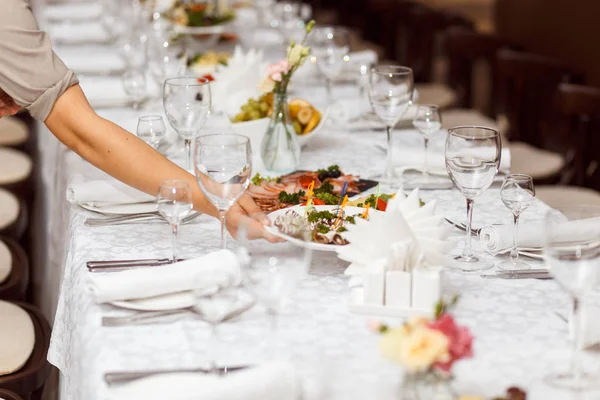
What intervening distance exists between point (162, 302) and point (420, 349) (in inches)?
23.3

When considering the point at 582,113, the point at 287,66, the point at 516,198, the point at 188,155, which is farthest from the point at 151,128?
the point at 582,113

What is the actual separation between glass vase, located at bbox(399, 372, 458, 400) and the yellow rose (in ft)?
0.11

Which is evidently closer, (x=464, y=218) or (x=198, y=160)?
(x=198, y=160)

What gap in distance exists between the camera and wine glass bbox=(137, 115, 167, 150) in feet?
7.45

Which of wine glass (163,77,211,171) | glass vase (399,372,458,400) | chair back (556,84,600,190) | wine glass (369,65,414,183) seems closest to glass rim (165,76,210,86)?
wine glass (163,77,211,171)

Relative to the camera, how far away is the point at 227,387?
119 centimetres

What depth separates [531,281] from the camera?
5.63 ft

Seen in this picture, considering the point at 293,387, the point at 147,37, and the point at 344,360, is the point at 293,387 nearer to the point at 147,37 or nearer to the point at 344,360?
the point at 344,360

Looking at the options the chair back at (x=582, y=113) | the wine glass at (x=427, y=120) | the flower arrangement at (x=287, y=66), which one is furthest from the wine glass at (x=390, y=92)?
the chair back at (x=582, y=113)

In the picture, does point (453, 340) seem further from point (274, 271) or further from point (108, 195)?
point (108, 195)

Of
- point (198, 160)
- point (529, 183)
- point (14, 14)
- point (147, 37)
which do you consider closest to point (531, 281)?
point (529, 183)

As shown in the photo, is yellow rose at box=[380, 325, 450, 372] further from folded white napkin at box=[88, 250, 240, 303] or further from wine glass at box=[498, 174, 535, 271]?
wine glass at box=[498, 174, 535, 271]

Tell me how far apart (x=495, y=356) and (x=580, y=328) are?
0.15 metres

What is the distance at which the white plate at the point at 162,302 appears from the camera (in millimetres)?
1548
